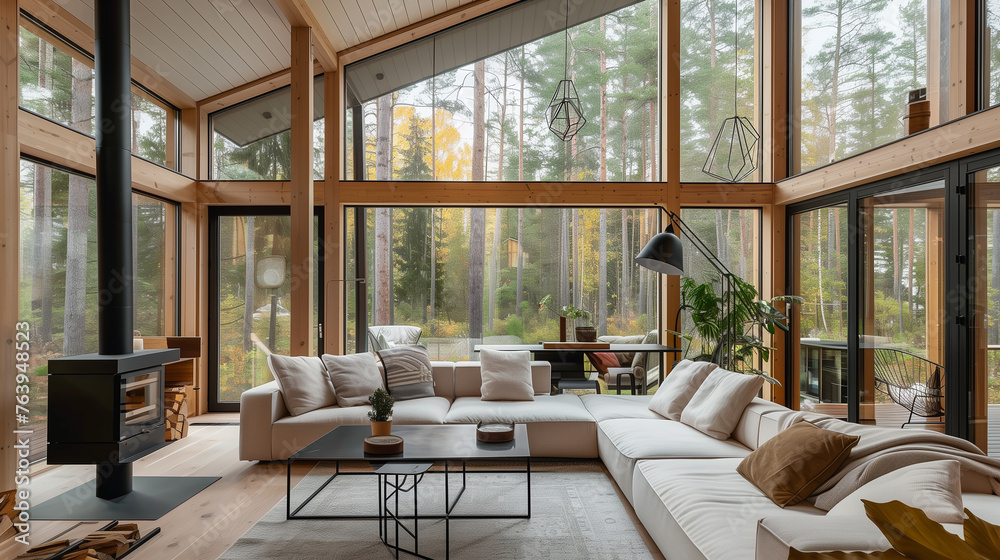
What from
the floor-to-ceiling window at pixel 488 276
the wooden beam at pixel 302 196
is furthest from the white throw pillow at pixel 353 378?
the floor-to-ceiling window at pixel 488 276

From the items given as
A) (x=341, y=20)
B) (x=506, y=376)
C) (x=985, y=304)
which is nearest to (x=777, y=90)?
(x=985, y=304)

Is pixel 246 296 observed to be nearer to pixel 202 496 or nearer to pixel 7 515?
pixel 202 496

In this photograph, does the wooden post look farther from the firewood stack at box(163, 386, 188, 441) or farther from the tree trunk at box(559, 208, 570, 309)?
the firewood stack at box(163, 386, 188, 441)

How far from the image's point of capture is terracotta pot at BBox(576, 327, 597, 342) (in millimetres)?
5074

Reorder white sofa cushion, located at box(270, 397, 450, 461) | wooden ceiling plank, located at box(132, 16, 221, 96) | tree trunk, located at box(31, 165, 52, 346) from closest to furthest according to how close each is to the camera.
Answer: tree trunk, located at box(31, 165, 52, 346) → white sofa cushion, located at box(270, 397, 450, 461) → wooden ceiling plank, located at box(132, 16, 221, 96)

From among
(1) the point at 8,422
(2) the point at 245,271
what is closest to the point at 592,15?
(2) the point at 245,271

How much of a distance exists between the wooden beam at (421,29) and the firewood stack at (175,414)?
344cm

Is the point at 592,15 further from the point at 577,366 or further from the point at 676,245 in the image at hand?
the point at 577,366

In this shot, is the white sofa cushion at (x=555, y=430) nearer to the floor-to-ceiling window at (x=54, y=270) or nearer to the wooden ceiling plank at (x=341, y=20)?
the floor-to-ceiling window at (x=54, y=270)

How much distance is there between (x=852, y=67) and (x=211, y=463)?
233 inches

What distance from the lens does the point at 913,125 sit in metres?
3.83

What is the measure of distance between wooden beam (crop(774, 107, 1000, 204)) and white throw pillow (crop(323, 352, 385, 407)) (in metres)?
4.06

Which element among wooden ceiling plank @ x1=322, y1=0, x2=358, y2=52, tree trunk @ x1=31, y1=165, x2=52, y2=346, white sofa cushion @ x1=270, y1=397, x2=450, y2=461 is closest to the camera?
tree trunk @ x1=31, y1=165, x2=52, y2=346

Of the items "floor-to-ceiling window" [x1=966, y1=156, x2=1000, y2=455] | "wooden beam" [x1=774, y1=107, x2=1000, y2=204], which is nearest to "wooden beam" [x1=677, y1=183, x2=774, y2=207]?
"wooden beam" [x1=774, y1=107, x2=1000, y2=204]
